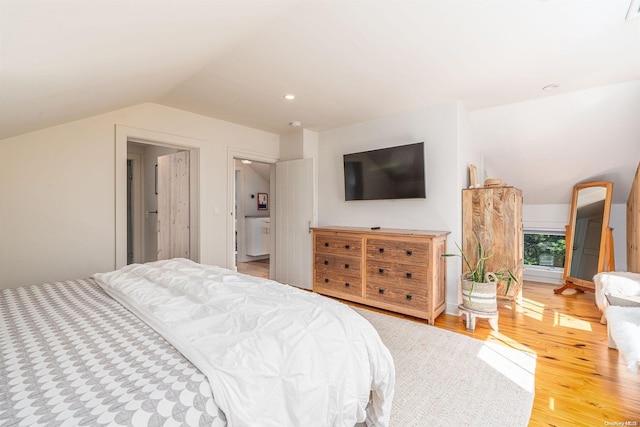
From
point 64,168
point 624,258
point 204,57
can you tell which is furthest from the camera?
point 624,258

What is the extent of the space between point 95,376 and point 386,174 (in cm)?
309

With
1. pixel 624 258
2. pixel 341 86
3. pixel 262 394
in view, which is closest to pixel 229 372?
pixel 262 394

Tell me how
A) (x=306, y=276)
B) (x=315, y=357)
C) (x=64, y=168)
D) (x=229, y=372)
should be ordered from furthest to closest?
(x=306, y=276), (x=64, y=168), (x=315, y=357), (x=229, y=372)

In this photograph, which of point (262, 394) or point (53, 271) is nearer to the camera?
point (262, 394)

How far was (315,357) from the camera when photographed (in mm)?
1051

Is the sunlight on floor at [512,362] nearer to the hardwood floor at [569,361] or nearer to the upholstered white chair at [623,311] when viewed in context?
the hardwood floor at [569,361]

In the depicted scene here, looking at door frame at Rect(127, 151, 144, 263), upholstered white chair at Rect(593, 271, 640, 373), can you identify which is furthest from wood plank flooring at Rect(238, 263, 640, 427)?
door frame at Rect(127, 151, 144, 263)

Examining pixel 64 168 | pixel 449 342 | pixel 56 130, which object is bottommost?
pixel 449 342

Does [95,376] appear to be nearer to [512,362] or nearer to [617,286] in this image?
[512,362]

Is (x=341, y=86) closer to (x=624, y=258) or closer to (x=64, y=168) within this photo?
(x=64, y=168)

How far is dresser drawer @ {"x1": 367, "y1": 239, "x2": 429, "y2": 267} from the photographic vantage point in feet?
9.16

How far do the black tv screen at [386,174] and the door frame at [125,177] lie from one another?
1868mm

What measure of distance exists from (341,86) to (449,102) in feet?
4.07

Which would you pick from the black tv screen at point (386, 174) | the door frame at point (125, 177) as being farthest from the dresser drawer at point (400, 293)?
the door frame at point (125, 177)
